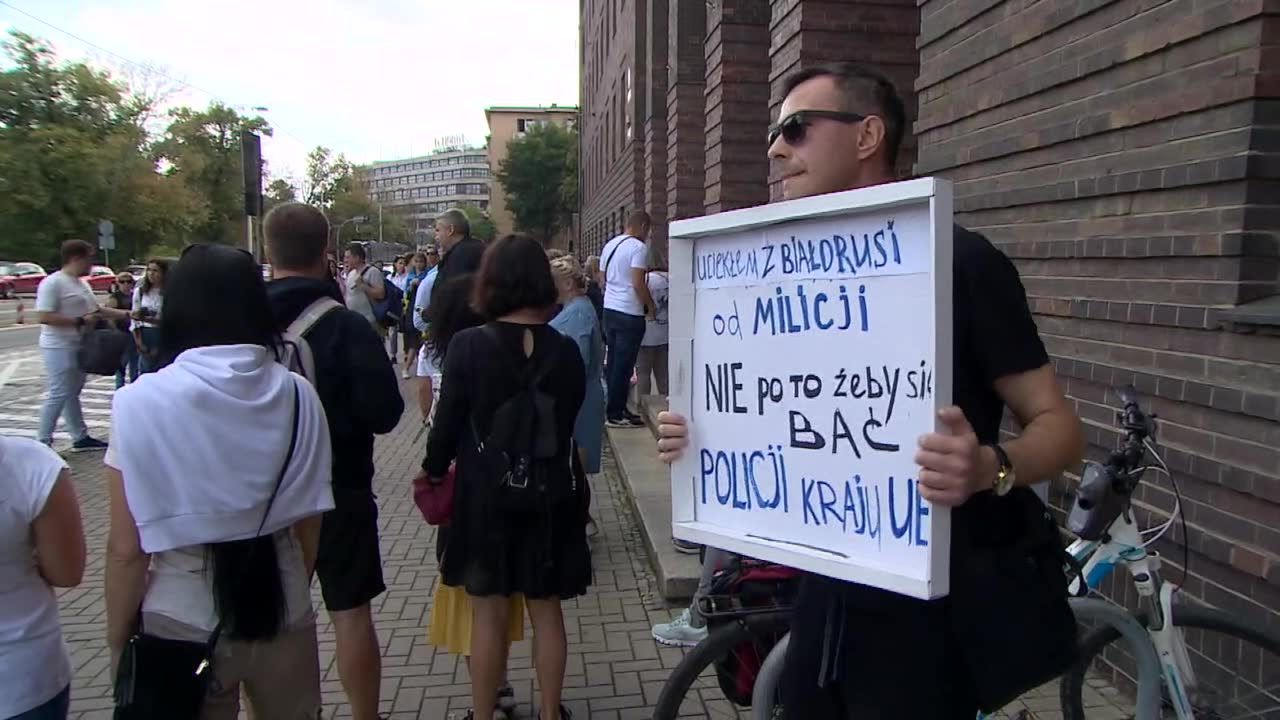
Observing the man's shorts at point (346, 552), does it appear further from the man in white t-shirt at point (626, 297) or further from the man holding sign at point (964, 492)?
the man in white t-shirt at point (626, 297)

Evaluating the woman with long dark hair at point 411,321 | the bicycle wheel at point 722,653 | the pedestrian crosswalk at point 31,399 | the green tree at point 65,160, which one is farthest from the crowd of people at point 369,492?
the green tree at point 65,160

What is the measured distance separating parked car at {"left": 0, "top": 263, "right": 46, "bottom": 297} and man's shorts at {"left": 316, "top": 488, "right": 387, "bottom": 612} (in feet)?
149

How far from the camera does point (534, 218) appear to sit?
6588 cm

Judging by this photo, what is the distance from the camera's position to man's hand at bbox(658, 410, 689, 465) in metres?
1.91

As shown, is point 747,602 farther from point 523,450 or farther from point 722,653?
point 523,450

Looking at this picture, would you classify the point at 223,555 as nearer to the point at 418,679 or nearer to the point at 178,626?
the point at 178,626

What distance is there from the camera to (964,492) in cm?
142

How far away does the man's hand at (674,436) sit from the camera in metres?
1.91

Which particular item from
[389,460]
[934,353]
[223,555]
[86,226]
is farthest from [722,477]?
[86,226]

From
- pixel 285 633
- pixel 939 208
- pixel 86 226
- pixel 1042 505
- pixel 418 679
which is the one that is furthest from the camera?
pixel 86 226

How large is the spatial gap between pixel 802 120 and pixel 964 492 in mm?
755

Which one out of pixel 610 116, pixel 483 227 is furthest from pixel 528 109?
pixel 610 116

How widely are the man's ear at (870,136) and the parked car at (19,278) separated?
4728 centimetres

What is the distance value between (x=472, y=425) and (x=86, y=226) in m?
58.9
